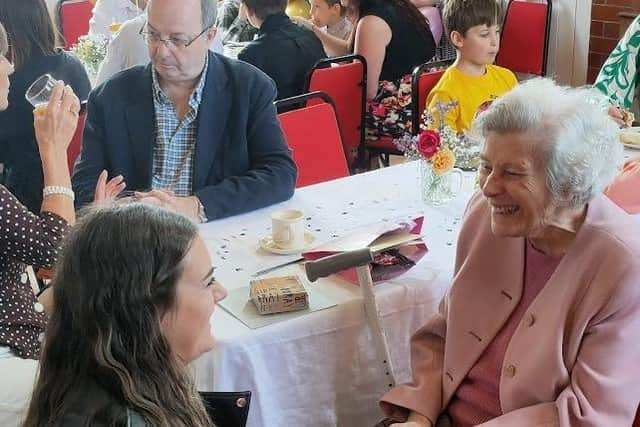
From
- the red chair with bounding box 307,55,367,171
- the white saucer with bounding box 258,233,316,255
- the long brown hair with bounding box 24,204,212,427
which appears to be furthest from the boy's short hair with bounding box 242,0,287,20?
the long brown hair with bounding box 24,204,212,427

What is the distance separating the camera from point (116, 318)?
45.3 inches

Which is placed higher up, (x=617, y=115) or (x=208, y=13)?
(x=208, y=13)

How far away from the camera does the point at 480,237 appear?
1693 millimetres

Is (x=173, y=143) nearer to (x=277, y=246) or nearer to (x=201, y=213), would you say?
(x=201, y=213)

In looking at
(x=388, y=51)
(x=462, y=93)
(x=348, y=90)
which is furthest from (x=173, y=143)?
(x=388, y=51)

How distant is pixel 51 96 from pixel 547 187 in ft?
3.56

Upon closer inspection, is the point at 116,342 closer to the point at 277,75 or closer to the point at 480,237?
the point at 480,237

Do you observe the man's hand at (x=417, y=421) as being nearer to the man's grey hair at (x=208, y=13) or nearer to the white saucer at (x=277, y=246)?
the white saucer at (x=277, y=246)

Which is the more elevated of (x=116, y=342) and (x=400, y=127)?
(x=116, y=342)

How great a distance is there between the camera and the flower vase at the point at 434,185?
2.19m

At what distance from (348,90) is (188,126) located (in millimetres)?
1418

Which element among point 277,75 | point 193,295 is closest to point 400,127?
point 277,75

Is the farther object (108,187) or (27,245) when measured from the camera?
(108,187)

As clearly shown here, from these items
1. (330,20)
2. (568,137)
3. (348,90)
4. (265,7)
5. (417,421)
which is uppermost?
(568,137)
